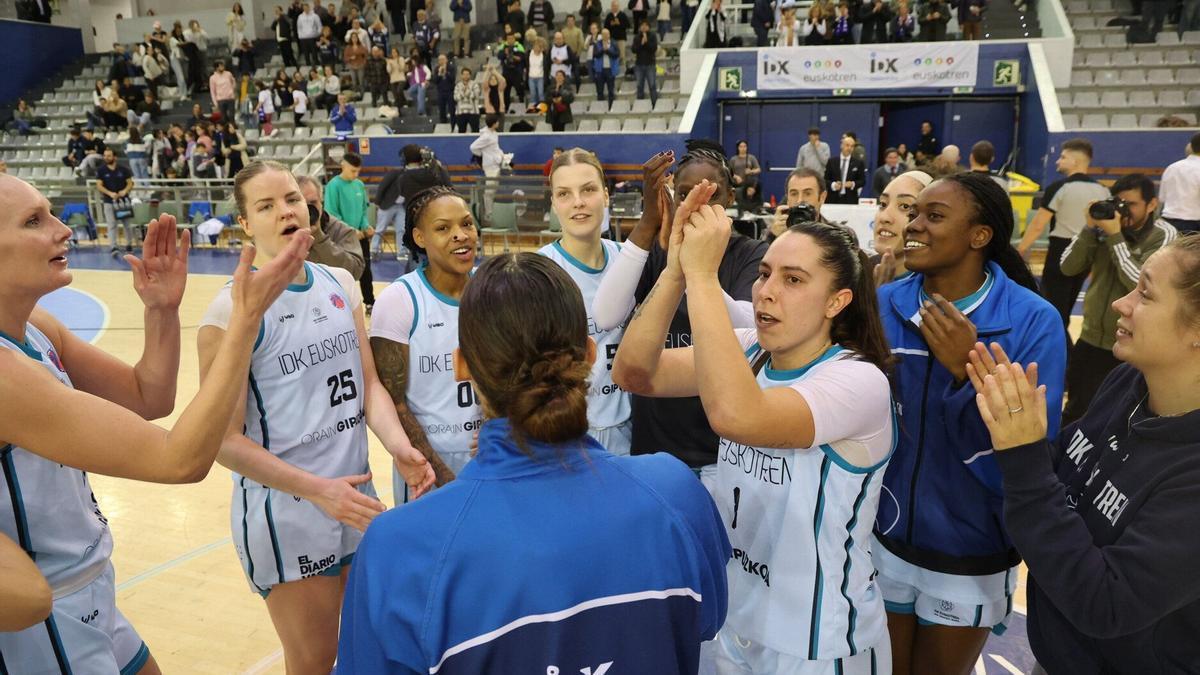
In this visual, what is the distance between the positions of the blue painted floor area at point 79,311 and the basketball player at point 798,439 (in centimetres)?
925

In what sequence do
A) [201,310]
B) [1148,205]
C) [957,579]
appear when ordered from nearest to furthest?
1. [957,579]
2. [1148,205]
3. [201,310]

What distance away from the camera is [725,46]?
18.0 metres

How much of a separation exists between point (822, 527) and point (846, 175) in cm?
1243

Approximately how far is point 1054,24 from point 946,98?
105 inches

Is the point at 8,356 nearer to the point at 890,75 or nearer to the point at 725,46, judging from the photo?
the point at 890,75

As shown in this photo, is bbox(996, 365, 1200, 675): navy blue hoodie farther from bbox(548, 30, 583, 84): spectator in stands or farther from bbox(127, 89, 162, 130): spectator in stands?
bbox(127, 89, 162, 130): spectator in stands

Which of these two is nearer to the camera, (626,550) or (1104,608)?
(626,550)

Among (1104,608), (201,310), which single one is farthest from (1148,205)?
(201,310)

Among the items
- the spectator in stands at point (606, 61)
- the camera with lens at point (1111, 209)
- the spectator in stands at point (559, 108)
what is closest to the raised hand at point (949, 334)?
the camera with lens at point (1111, 209)

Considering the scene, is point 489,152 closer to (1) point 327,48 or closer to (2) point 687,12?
(2) point 687,12

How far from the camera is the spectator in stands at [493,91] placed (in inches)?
695

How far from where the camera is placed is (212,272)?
1366cm

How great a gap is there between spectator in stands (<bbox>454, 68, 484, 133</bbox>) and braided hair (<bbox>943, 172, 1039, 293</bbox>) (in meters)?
16.2

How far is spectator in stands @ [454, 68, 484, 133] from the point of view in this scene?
17641 mm
